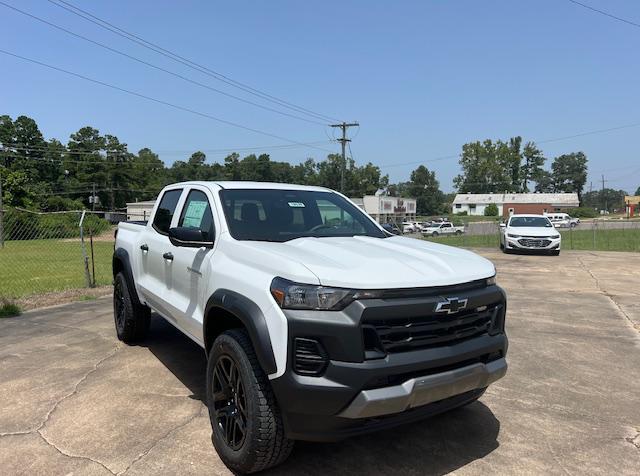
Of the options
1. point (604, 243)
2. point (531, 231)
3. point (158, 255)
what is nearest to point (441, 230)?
point (604, 243)

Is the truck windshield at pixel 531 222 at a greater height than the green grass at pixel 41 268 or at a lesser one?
greater

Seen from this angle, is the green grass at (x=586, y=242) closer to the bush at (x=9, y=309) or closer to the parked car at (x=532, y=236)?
the parked car at (x=532, y=236)

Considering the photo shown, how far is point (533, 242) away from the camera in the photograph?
17109mm

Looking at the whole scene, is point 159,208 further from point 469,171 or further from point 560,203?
point 469,171

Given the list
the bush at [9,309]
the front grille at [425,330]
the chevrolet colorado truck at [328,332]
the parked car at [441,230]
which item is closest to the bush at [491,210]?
the parked car at [441,230]

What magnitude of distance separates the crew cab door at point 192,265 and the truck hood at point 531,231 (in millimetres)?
15048

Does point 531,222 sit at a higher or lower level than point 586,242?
higher

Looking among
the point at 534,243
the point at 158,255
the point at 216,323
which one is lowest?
the point at 534,243

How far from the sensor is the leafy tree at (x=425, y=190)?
141m

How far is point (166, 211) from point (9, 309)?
4.47 meters

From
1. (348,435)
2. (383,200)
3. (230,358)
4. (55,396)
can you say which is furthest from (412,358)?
(383,200)

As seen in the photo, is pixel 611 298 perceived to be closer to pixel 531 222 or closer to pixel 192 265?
pixel 192 265

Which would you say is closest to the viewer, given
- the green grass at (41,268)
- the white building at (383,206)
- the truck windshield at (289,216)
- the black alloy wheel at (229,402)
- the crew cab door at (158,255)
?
the black alloy wheel at (229,402)

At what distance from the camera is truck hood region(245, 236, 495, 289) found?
9.07ft
